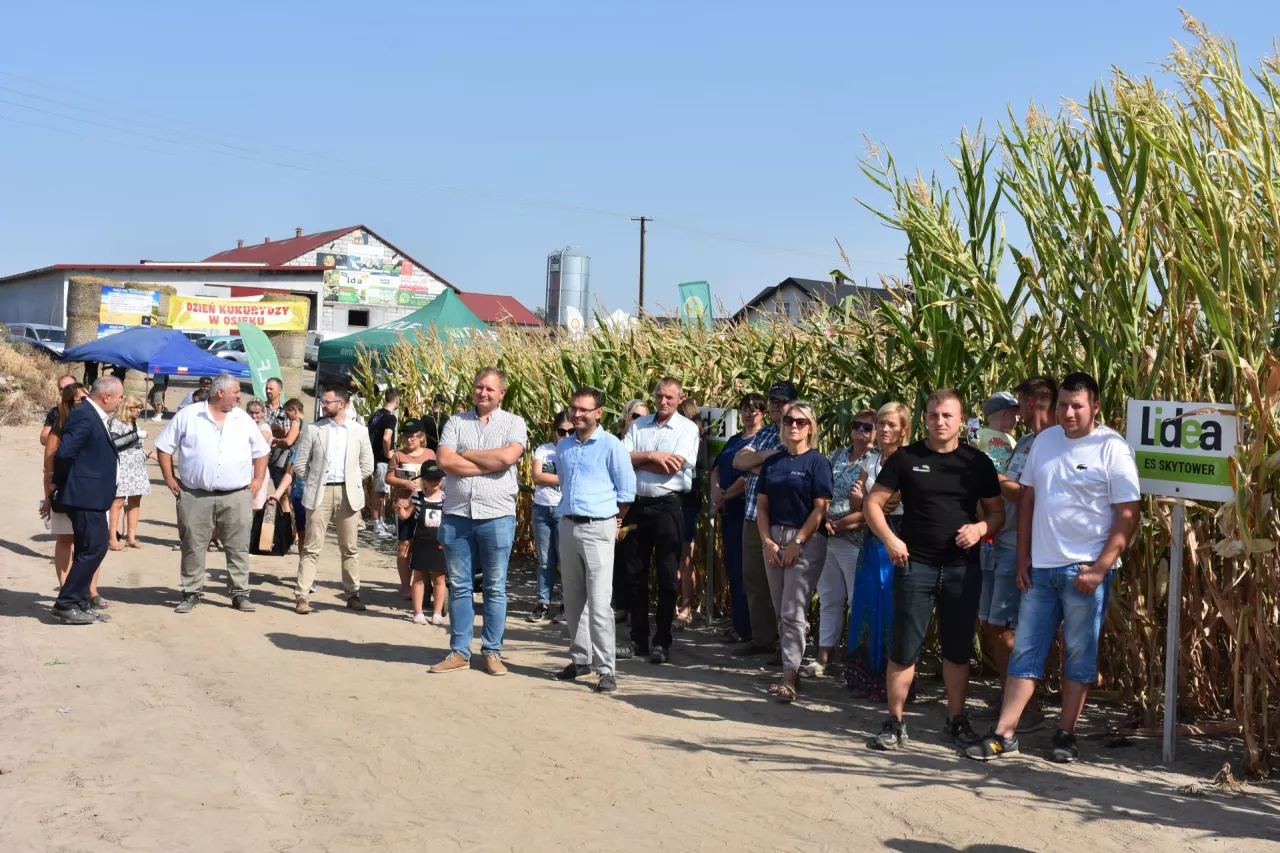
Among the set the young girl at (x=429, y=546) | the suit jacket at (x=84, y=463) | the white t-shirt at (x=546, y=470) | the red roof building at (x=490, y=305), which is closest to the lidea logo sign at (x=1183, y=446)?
the white t-shirt at (x=546, y=470)

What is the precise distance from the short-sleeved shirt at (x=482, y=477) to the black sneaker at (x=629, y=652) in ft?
4.54

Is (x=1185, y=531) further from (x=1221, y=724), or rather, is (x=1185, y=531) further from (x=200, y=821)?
(x=200, y=821)

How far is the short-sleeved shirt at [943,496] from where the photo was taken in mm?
5867

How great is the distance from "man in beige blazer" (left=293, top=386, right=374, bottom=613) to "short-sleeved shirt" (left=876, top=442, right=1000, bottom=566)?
17.3ft

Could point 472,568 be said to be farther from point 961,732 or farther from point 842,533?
point 961,732

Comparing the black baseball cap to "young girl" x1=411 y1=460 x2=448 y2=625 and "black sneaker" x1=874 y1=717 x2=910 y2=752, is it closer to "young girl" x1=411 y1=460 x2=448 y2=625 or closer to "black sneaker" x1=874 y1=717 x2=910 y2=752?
"black sneaker" x1=874 y1=717 x2=910 y2=752

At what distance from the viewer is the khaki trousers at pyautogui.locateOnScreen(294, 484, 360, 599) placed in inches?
375

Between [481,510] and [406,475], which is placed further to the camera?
[406,475]

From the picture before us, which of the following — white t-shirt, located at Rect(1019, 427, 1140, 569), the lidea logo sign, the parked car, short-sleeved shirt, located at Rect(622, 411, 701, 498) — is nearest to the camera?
the lidea logo sign

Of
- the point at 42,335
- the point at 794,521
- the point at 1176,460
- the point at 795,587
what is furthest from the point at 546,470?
the point at 42,335

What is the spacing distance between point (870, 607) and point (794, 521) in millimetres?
681

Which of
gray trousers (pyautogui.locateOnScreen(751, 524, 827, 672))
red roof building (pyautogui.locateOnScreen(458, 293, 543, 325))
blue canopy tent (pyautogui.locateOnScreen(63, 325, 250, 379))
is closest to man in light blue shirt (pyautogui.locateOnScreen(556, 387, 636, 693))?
gray trousers (pyautogui.locateOnScreen(751, 524, 827, 672))

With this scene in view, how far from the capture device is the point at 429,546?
918 cm

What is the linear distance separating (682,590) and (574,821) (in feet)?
14.9
